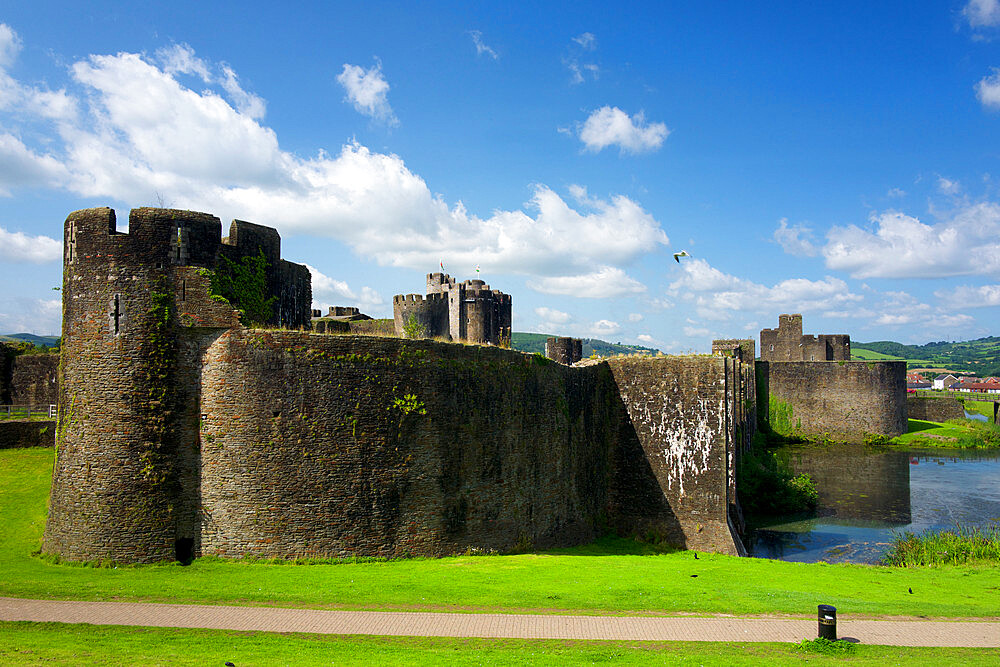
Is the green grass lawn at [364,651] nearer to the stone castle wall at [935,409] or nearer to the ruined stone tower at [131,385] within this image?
the ruined stone tower at [131,385]

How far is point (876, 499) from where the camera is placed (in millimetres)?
37312

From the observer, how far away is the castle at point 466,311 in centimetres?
4034

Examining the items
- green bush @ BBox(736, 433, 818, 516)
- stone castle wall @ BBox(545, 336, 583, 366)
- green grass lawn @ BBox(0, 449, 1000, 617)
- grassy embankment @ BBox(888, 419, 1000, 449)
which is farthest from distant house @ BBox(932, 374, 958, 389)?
green grass lawn @ BBox(0, 449, 1000, 617)

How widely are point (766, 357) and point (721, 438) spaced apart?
47333 millimetres

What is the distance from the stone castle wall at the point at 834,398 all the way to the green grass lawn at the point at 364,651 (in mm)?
49541

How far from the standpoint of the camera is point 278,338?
16.2m

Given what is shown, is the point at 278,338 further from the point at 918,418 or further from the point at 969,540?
the point at 918,418

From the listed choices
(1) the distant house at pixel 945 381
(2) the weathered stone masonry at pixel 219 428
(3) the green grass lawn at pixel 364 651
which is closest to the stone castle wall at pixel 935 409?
(3) the green grass lawn at pixel 364 651

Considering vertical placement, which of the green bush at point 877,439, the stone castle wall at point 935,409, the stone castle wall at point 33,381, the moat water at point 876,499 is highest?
the stone castle wall at point 33,381

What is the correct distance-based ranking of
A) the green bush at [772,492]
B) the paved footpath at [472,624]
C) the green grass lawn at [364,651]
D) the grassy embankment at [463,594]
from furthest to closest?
the green bush at [772,492], the paved footpath at [472,624], the grassy embankment at [463,594], the green grass lawn at [364,651]

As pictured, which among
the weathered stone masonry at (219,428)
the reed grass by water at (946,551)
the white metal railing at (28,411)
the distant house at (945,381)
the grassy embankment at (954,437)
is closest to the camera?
the weathered stone masonry at (219,428)

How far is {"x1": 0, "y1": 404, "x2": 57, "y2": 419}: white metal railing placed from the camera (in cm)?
2609

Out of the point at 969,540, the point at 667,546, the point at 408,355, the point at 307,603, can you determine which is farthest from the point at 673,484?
the point at 307,603

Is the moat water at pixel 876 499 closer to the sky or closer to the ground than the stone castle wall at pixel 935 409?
closer to the ground
